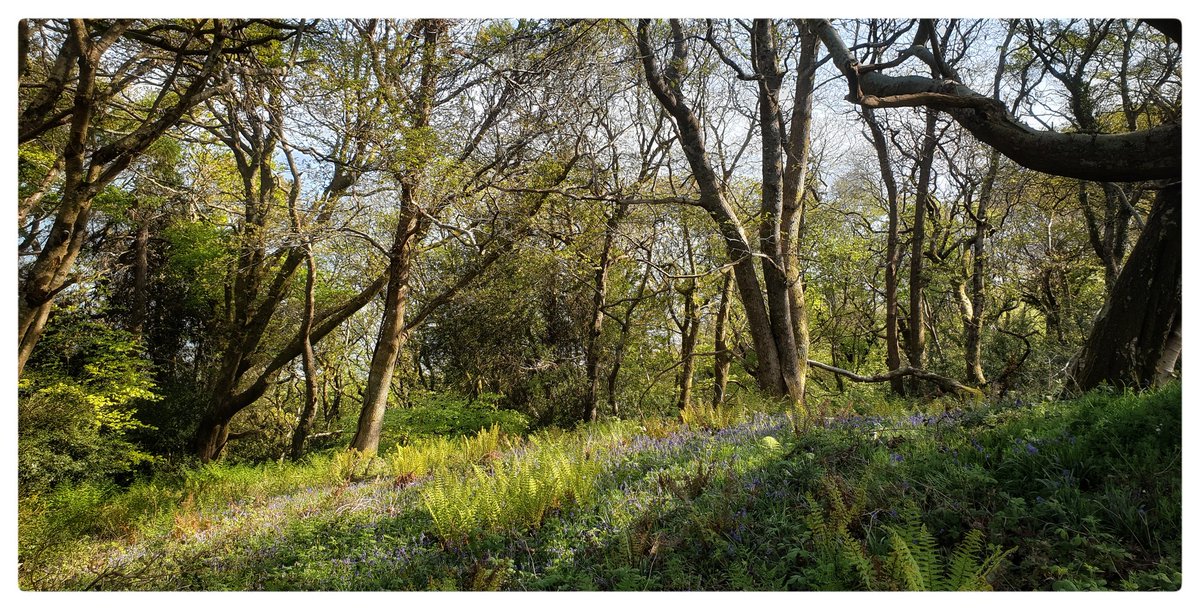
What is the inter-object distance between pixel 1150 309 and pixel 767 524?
3.26 metres

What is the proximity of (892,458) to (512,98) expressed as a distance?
5.36 m

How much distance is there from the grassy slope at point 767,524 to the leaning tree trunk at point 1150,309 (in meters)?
0.67

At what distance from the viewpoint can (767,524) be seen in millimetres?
2922

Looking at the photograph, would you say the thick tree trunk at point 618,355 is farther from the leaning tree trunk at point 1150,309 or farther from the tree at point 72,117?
the tree at point 72,117

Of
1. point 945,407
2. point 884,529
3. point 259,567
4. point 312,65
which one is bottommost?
point 259,567

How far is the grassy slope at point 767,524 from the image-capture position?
245 centimetres

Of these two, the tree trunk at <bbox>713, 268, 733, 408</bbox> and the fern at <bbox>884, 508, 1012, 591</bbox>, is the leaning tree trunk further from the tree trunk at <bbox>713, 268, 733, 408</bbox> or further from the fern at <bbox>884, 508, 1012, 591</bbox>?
the tree trunk at <bbox>713, 268, 733, 408</bbox>

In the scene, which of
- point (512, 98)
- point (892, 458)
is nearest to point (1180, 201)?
point (892, 458)

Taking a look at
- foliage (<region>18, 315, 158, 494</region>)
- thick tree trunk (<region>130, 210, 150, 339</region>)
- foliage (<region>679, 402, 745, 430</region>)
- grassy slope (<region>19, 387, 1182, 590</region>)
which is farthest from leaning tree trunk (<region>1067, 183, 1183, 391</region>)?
thick tree trunk (<region>130, 210, 150, 339</region>)

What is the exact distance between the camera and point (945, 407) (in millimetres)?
4852

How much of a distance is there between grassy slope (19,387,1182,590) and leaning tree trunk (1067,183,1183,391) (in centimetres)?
67

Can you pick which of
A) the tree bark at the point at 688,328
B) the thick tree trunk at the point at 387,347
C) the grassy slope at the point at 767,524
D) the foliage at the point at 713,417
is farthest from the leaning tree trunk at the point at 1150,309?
the thick tree trunk at the point at 387,347
